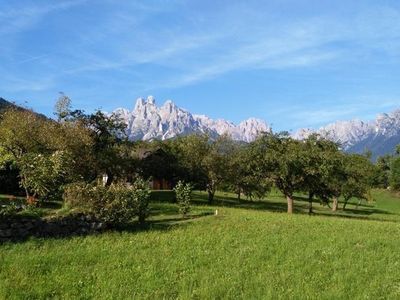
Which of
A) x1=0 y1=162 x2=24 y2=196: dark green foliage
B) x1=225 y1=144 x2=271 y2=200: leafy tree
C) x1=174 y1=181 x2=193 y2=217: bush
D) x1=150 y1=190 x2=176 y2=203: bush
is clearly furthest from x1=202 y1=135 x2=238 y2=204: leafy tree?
x1=174 y1=181 x2=193 y2=217: bush

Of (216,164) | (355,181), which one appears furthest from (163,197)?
(355,181)

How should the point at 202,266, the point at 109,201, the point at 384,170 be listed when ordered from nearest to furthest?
the point at 202,266 < the point at 109,201 < the point at 384,170

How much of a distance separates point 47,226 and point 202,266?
28.0 feet

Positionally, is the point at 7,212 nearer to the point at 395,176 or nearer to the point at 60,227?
the point at 60,227

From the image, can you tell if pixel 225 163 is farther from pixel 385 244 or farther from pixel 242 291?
Answer: pixel 242 291

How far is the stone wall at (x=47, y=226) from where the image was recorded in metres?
19.2

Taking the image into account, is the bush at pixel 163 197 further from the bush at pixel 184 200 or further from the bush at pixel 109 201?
the bush at pixel 109 201

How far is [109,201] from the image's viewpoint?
75.8ft

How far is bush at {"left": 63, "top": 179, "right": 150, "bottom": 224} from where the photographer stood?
74.1 ft

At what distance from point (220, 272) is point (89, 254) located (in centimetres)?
484

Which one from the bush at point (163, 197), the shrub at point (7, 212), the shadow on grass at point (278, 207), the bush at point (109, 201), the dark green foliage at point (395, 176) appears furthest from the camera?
the dark green foliage at point (395, 176)

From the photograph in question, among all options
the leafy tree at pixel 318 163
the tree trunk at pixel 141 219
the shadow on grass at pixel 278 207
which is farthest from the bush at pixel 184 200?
the shadow on grass at pixel 278 207

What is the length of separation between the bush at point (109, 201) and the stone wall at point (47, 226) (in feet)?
1.77

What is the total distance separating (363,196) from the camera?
66250mm
